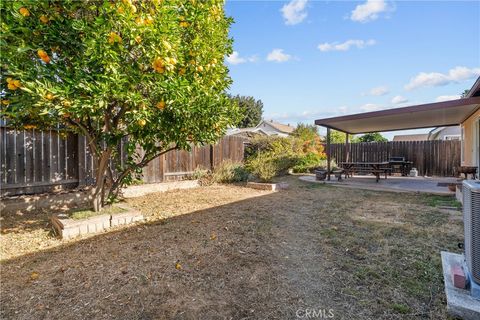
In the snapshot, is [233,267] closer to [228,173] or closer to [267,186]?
[267,186]

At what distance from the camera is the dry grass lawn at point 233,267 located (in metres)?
Result: 2.15

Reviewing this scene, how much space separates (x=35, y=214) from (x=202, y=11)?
5.13 metres

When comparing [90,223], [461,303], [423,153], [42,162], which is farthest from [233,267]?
[423,153]

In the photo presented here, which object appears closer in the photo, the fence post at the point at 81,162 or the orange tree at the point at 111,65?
the orange tree at the point at 111,65

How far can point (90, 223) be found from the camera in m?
4.00

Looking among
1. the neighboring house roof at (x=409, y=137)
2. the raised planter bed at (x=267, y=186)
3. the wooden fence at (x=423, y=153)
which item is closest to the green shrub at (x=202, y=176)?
the raised planter bed at (x=267, y=186)

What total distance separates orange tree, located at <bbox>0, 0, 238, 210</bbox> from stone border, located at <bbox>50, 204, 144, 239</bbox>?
599 millimetres

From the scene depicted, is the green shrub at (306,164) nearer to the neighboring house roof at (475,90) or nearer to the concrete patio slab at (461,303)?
the neighboring house roof at (475,90)

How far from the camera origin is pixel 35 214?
197 inches

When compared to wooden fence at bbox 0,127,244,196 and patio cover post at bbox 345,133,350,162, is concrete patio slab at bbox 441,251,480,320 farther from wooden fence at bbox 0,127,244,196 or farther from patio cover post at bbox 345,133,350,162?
patio cover post at bbox 345,133,350,162

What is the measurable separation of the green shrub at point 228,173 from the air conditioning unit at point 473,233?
7829 millimetres

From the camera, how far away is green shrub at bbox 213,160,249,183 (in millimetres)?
9578

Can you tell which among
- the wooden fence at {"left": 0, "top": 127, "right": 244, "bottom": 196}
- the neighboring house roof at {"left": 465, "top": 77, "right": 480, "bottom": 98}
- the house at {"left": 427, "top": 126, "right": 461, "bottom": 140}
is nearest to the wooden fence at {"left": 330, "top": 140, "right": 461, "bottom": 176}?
the neighboring house roof at {"left": 465, "top": 77, "right": 480, "bottom": 98}

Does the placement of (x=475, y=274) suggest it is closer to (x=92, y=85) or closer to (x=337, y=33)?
(x=92, y=85)
